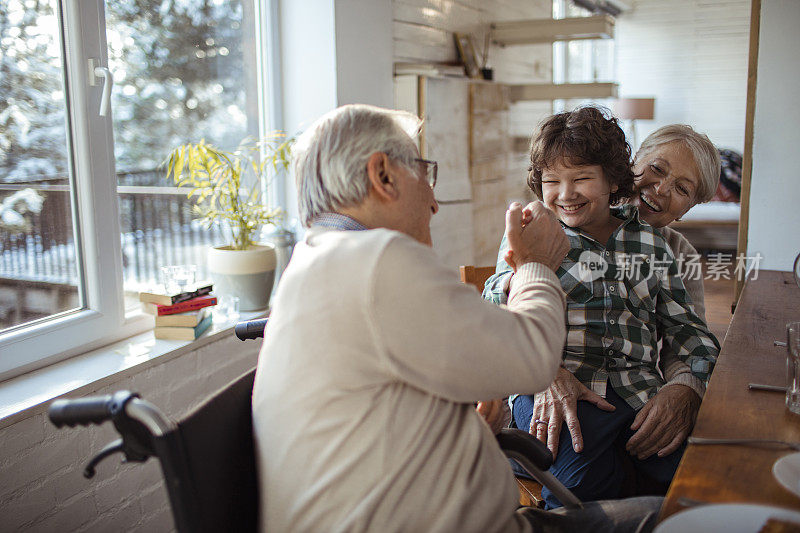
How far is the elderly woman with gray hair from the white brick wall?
3.41 ft

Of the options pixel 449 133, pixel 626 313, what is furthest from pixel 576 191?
pixel 449 133

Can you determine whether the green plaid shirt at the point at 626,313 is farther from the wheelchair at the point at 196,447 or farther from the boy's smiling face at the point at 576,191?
the wheelchair at the point at 196,447

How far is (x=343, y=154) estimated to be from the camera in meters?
1.11

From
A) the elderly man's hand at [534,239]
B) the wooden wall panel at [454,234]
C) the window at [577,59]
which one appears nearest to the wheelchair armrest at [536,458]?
the elderly man's hand at [534,239]

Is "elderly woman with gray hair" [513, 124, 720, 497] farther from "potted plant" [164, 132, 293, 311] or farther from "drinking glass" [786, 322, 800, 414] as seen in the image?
"potted plant" [164, 132, 293, 311]

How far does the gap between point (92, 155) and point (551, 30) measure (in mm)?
2930

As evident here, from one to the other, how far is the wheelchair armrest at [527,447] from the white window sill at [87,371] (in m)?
1.08

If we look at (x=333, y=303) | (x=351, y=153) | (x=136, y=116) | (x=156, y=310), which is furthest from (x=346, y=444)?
(x=136, y=116)

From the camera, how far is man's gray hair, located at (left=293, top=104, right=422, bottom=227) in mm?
1108

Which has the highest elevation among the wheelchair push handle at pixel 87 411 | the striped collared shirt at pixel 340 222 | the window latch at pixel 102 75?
the window latch at pixel 102 75

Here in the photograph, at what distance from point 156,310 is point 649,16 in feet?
24.8

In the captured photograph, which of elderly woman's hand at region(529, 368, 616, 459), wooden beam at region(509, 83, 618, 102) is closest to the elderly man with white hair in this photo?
elderly woman's hand at region(529, 368, 616, 459)

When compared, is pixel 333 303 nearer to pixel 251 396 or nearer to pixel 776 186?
pixel 251 396

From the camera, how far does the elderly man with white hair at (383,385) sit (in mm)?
953
